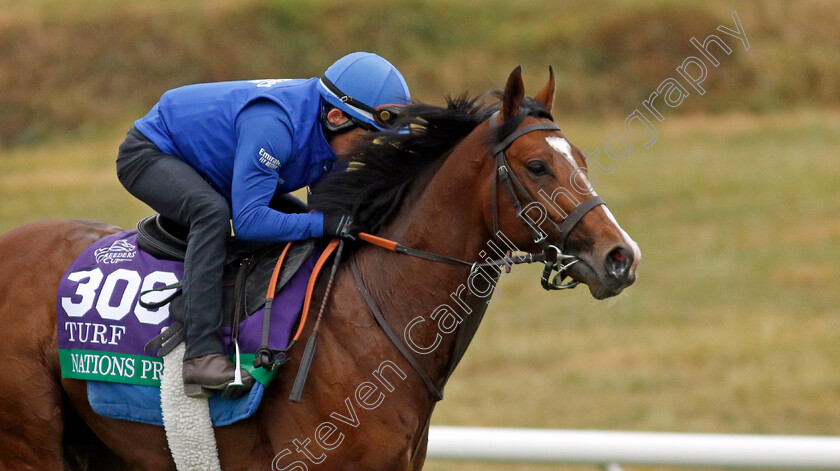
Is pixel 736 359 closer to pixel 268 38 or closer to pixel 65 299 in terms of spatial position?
pixel 65 299

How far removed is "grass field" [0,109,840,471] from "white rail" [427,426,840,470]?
2.81 metres

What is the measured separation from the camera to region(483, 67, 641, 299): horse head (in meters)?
3.55

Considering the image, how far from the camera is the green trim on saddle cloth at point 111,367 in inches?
159

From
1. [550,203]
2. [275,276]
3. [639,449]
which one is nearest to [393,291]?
[275,276]

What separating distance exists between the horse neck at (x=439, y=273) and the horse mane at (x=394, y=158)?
4.9 inches

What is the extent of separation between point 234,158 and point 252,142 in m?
0.25

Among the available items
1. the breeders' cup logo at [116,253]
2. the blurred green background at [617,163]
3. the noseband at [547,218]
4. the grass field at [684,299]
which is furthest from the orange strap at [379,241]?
the grass field at [684,299]

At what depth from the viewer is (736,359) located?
12156 millimetres

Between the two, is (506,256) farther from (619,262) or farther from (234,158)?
(234,158)

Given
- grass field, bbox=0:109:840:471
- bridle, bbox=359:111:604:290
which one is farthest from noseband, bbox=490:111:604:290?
grass field, bbox=0:109:840:471

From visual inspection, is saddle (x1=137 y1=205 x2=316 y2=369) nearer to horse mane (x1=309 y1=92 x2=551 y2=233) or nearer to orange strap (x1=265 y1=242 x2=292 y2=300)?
orange strap (x1=265 y1=242 x2=292 y2=300)

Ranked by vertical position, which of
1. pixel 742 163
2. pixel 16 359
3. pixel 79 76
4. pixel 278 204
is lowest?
pixel 742 163

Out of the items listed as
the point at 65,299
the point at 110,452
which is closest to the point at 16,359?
the point at 65,299

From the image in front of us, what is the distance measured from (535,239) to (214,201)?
1.31 m
